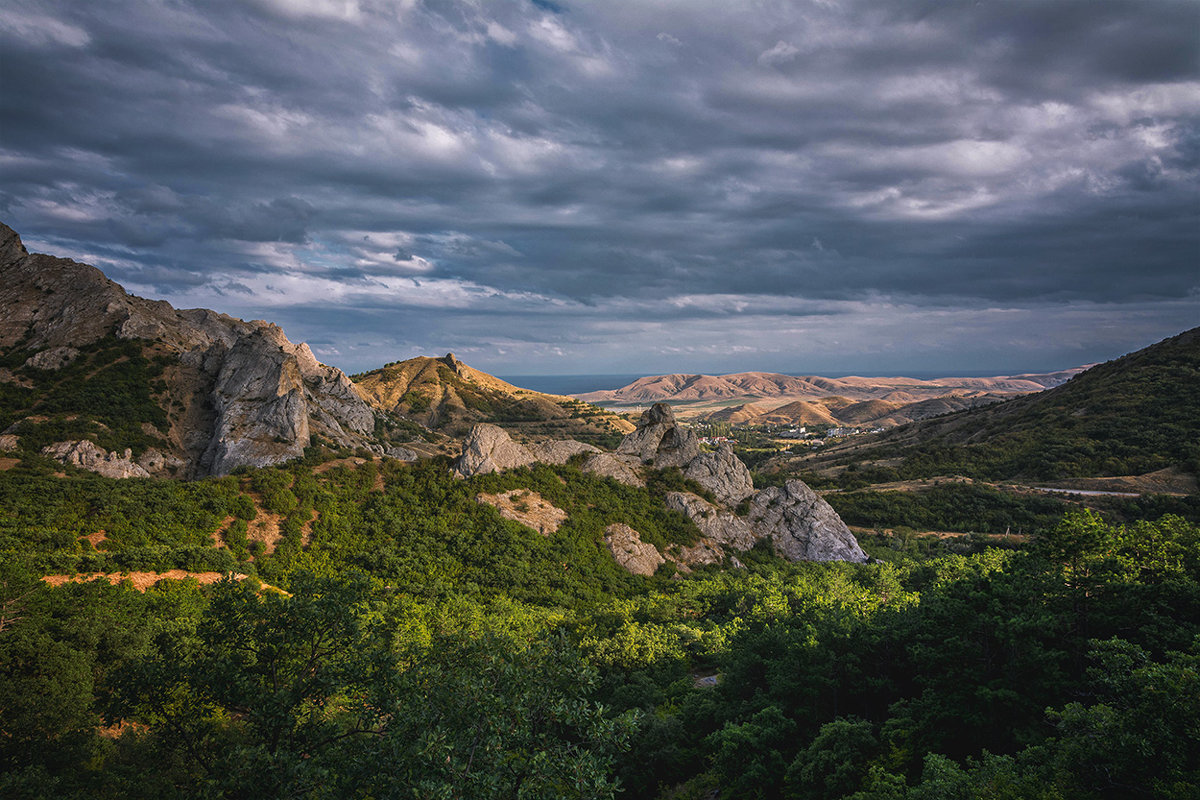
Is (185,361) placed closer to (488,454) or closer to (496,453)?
(488,454)

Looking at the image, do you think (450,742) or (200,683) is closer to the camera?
(450,742)

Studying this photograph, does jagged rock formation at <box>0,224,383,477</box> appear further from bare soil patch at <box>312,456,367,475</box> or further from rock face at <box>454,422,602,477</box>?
rock face at <box>454,422,602,477</box>

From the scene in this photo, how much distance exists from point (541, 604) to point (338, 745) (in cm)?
3212

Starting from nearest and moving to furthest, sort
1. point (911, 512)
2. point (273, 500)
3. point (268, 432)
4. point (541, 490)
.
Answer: point (273, 500) → point (541, 490) → point (268, 432) → point (911, 512)

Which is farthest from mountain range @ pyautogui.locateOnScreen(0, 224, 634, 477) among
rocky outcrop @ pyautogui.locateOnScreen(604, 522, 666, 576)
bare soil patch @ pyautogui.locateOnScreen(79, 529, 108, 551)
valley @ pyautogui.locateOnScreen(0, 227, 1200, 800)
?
rocky outcrop @ pyautogui.locateOnScreen(604, 522, 666, 576)

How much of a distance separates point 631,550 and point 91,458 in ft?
179

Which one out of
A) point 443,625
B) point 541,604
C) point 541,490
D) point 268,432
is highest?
point 268,432

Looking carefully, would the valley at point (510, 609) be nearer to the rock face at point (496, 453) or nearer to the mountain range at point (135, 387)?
the rock face at point (496, 453)

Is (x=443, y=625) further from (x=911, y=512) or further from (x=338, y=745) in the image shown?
(x=911, y=512)

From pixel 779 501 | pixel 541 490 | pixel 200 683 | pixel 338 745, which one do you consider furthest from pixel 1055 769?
pixel 779 501

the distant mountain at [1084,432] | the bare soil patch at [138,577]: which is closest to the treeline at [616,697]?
the bare soil patch at [138,577]

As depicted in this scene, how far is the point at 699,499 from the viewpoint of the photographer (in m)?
64.9

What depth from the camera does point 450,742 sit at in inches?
453

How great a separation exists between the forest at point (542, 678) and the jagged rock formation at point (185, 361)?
2251 centimetres
